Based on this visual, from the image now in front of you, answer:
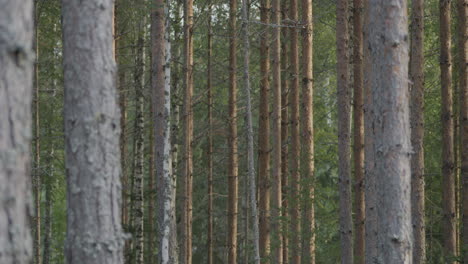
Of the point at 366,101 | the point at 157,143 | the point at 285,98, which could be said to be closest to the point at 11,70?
the point at 366,101

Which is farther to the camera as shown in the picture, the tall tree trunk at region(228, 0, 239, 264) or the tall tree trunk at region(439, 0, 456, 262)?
the tall tree trunk at region(228, 0, 239, 264)

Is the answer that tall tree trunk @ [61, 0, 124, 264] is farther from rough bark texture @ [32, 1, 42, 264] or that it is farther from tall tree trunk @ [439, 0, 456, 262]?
rough bark texture @ [32, 1, 42, 264]

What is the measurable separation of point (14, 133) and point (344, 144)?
9477mm

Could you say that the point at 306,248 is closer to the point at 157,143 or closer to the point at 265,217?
the point at 265,217

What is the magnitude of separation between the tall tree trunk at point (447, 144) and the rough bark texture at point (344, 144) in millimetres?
1842

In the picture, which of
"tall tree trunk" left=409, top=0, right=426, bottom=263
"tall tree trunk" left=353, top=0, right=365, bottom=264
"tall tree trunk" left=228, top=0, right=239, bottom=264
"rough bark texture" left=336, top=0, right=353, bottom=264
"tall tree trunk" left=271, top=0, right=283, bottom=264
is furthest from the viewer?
"tall tree trunk" left=228, top=0, right=239, bottom=264

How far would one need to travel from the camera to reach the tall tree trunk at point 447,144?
12.8m

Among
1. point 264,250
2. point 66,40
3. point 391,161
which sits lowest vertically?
point 264,250

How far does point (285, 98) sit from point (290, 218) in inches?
169

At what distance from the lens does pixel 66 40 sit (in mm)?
5176

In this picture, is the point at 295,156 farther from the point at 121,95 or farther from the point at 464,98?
the point at 121,95

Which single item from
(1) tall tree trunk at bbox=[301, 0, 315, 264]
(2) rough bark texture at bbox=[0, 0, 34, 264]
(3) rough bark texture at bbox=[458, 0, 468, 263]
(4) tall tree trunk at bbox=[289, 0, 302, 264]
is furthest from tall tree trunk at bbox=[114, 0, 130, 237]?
(2) rough bark texture at bbox=[0, 0, 34, 264]

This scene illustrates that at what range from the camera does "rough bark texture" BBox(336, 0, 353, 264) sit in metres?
12.2

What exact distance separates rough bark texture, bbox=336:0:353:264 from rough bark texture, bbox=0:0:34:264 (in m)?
9.37
